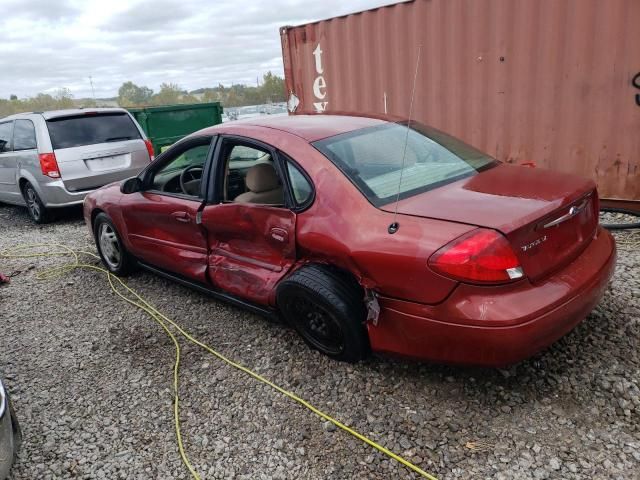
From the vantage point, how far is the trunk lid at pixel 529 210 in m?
2.22

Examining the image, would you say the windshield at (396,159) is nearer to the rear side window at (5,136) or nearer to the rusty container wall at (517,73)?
the rusty container wall at (517,73)

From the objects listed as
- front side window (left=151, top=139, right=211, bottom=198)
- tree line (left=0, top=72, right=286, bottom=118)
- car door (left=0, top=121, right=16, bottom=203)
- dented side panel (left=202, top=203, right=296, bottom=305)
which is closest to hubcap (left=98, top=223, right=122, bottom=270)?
front side window (left=151, top=139, right=211, bottom=198)

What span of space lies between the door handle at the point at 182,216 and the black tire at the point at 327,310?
3.47ft

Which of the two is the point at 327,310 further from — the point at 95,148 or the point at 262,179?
the point at 95,148

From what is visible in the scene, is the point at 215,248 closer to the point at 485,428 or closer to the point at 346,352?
the point at 346,352

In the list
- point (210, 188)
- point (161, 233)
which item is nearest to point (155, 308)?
point (161, 233)

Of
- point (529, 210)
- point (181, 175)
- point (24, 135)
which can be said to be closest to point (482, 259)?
point (529, 210)

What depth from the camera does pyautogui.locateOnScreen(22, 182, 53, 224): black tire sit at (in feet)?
23.3

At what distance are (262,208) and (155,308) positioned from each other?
5.24 feet

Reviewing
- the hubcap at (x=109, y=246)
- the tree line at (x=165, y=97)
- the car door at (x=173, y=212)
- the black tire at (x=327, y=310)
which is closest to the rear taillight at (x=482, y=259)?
the black tire at (x=327, y=310)

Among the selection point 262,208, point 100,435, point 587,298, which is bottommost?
point 100,435

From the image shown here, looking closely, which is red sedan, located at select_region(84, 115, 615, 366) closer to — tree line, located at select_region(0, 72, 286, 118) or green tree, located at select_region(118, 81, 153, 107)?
tree line, located at select_region(0, 72, 286, 118)

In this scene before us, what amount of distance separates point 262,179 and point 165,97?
30.8 m

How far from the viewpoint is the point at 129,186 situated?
4.12 m
